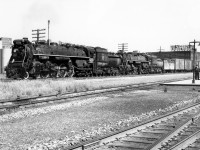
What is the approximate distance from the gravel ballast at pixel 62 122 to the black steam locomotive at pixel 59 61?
1285 centimetres

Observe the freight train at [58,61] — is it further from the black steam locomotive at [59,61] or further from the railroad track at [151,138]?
the railroad track at [151,138]

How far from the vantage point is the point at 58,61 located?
86.6 feet

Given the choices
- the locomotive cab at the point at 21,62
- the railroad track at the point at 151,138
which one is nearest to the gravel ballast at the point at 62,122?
the railroad track at the point at 151,138

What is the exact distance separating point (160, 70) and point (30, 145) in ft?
163

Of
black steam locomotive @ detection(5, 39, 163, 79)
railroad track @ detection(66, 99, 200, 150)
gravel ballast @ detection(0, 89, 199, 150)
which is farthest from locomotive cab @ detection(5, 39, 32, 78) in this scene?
railroad track @ detection(66, 99, 200, 150)

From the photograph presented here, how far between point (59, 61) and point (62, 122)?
62.6 ft

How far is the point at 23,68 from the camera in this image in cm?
2294

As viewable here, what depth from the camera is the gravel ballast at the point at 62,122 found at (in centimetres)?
589

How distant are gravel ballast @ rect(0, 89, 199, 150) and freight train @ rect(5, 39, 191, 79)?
12.9 metres

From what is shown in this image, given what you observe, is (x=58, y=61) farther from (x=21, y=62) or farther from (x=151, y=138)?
(x=151, y=138)

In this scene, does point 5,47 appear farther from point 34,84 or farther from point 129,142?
point 129,142

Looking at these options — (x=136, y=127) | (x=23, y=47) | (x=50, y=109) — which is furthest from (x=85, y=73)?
(x=136, y=127)

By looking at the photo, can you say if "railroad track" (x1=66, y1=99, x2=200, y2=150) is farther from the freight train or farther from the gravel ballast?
the freight train

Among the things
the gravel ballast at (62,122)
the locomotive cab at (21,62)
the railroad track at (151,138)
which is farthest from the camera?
the locomotive cab at (21,62)
